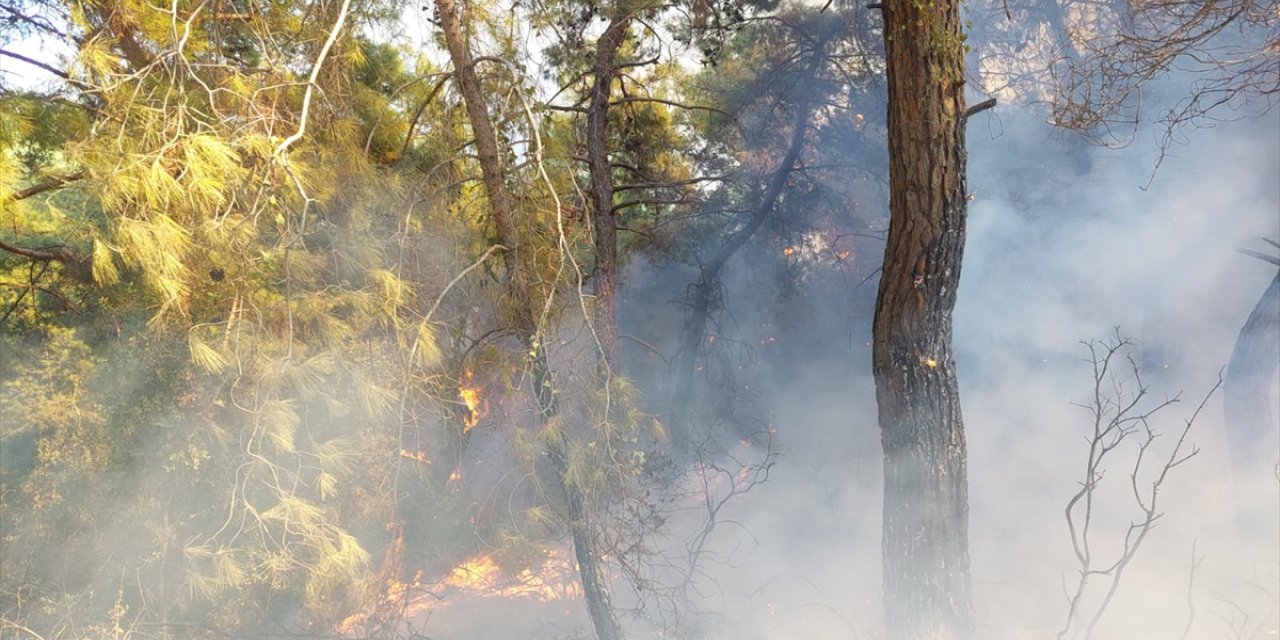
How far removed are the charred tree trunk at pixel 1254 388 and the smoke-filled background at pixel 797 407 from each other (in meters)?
0.23

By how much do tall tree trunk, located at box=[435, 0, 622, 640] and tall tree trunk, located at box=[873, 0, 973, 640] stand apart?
1407mm

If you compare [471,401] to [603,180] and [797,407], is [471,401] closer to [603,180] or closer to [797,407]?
[603,180]

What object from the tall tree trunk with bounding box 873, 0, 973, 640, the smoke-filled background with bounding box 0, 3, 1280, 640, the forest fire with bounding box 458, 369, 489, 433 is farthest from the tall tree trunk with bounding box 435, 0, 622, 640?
the tall tree trunk with bounding box 873, 0, 973, 640

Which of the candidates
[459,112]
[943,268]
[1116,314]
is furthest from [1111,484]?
[459,112]

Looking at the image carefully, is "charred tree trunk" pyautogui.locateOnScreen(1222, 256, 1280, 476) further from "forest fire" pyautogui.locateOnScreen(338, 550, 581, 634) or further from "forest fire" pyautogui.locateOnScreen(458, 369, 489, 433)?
"forest fire" pyautogui.locateOnScreen(458, 369, 489, 433)

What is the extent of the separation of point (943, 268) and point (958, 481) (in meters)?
0.90

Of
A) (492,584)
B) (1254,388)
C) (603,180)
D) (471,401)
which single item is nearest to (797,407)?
(492,584)

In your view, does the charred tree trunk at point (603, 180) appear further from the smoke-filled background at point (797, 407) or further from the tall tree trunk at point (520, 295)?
the tall tree trunk at point (520, 295)

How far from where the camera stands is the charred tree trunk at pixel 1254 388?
4.51 meters

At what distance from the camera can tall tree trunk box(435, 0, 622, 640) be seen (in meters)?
2.98

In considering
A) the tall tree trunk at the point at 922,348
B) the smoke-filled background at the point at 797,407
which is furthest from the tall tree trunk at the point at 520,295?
the tall tree trunk at the point at 922,348

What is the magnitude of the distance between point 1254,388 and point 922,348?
3.39 meters

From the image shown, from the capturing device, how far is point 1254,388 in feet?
15.1

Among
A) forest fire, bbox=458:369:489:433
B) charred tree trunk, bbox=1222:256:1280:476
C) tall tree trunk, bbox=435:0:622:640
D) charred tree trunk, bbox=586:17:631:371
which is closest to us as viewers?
tall tree trunk, bbox=435:0:622:640
